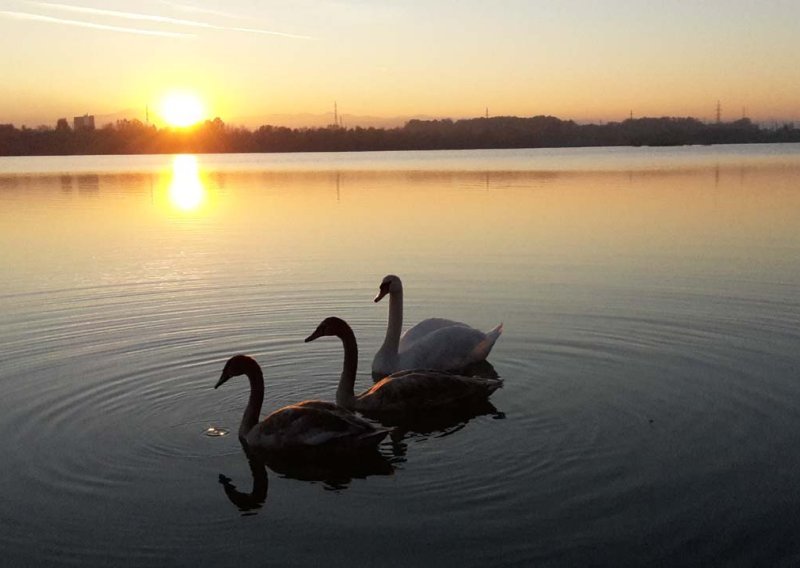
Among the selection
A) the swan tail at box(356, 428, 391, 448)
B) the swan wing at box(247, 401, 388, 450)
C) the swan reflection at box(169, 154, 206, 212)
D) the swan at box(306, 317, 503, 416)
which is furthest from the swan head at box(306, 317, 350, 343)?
the swan reflection at box(169, 154, 206, 212)

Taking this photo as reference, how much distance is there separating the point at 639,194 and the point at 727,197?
3.76 metres

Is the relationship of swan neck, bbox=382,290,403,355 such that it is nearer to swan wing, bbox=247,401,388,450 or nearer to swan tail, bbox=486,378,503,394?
swan tail, bbox=486,378,503,394

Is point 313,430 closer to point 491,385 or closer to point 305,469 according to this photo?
point 305,469

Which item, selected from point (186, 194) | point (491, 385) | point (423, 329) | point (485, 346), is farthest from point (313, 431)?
point (186, 194)

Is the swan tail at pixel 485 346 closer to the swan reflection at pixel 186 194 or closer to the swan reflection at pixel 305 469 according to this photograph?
the swan reflection at pixel 305 469

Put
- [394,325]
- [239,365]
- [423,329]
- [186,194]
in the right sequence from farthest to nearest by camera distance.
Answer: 1. [186,194]
2. [423,329]
3. [394,325]
4. [239,365]

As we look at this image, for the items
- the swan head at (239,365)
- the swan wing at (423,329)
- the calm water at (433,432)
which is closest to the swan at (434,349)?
the swan wing at (423,329)

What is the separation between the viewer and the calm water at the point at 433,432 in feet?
21.4

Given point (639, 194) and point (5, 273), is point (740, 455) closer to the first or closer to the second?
point (5, 273)

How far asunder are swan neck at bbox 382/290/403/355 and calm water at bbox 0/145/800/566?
0.60 m

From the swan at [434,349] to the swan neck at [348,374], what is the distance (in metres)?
1.34

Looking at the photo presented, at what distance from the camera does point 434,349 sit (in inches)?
457

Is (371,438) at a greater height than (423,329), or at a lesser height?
lesser

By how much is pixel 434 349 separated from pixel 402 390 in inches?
77.4
